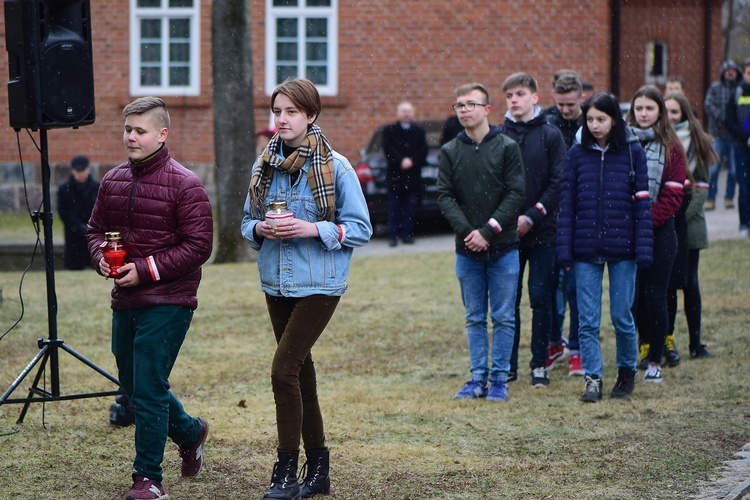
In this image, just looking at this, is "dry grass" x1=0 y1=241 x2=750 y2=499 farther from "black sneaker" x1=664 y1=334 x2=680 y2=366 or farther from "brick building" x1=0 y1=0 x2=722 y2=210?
"brick building" x1=0 y1=0 x2=722 y2=210

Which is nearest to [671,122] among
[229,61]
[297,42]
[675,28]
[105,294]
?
[105,294]

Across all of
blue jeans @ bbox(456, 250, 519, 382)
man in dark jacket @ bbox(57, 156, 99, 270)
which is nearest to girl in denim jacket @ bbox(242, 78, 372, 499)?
blue jeans @ bbox(456, 250, 519, 382)

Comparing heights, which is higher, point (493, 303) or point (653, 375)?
point (493, 303)

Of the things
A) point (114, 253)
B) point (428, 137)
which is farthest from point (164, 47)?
point (114, 253)

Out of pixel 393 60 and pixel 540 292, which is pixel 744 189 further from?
pixel 393 60

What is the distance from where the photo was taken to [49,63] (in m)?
7.11

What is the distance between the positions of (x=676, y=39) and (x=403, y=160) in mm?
10076

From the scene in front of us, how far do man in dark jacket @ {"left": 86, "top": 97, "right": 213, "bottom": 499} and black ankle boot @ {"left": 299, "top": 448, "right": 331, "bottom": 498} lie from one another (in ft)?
2.35

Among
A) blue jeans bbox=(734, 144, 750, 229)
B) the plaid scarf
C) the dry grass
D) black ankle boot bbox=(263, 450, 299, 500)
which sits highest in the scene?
the plaid scarf

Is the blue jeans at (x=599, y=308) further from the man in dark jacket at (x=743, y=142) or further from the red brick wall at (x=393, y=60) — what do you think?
the red brick wall at (x=393, y=60)

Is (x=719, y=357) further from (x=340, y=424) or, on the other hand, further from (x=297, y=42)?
(x=297, y=42)

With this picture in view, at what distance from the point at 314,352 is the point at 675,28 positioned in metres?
16.8

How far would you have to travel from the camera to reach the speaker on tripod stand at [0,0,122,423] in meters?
7.04

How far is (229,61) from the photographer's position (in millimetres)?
16344
